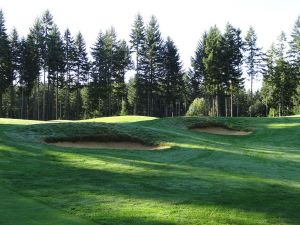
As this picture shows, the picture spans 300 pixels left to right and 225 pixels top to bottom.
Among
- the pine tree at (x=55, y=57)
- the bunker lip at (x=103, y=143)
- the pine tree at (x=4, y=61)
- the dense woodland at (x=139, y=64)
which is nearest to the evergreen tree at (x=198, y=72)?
the dense woodland at (x=139, y=64)

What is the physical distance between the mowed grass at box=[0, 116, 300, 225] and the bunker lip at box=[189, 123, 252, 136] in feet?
20.8

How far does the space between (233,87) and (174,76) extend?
39.8 feet

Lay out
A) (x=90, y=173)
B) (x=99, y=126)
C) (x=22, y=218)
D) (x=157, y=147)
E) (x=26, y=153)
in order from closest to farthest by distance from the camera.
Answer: (x=22, y=218), (x=90, y=173), (x=26, y=153), (x=157, y=147), (x=99, y=126)

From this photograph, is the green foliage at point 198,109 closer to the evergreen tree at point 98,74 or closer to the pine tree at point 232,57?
the pine tree at point 232,57

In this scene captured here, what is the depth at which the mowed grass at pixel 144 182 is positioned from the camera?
1009cm

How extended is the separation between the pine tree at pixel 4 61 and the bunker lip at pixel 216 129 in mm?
46866

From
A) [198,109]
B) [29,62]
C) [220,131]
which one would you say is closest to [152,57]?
[198,109]

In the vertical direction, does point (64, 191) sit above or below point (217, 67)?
below

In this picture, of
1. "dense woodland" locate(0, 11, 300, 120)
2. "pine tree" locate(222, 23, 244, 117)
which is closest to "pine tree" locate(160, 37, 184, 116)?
"dense woodland" locate(0, 11, 300, 120)

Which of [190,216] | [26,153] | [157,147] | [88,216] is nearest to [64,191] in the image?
[88,216]

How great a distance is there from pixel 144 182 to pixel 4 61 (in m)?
62.4

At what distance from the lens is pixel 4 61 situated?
228 ft

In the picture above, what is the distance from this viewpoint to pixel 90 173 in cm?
1490

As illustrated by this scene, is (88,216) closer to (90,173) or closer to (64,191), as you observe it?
(64,191)
